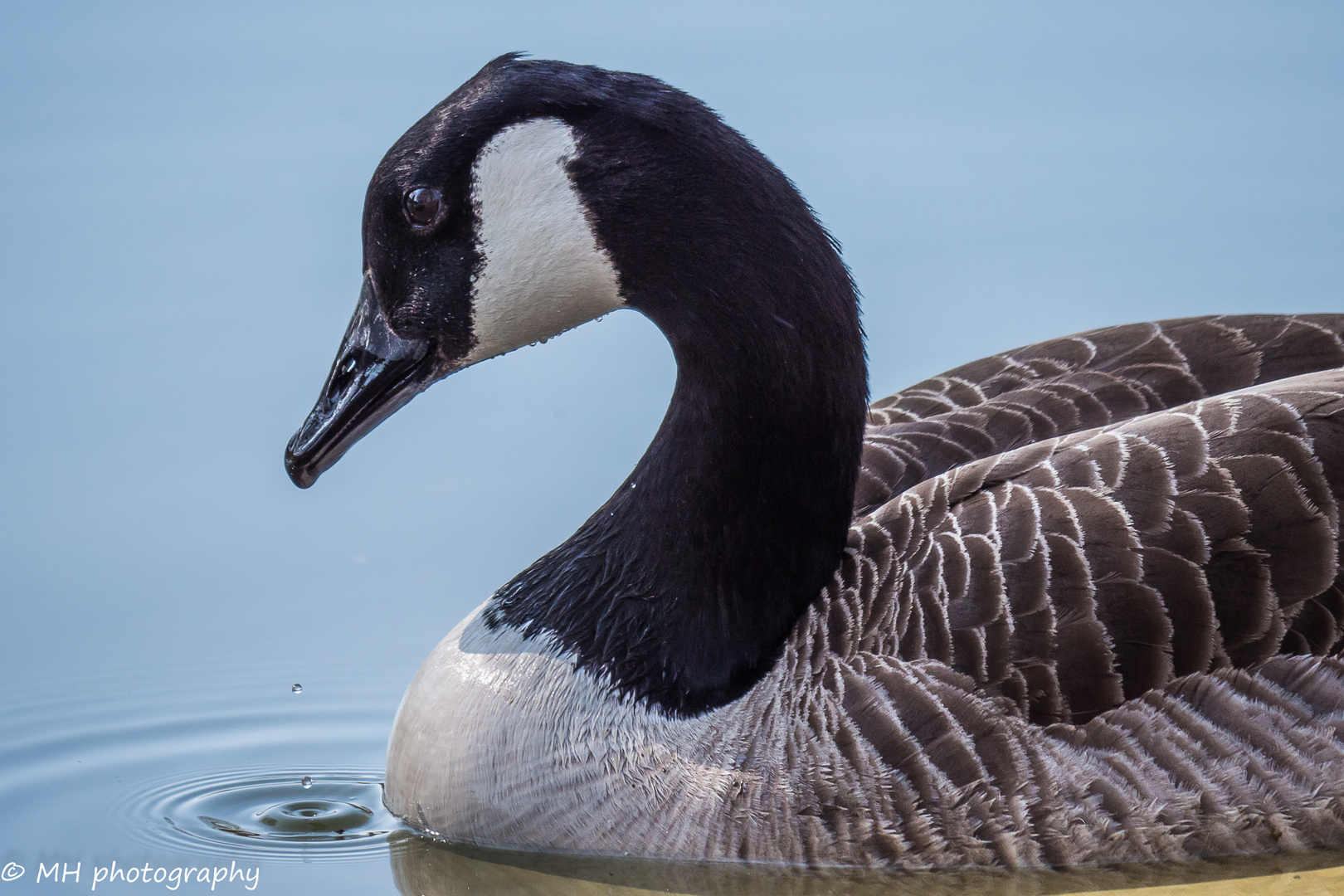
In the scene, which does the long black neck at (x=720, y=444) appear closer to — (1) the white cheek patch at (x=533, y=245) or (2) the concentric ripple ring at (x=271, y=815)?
(1) the white cheek patch at (x=533, y=245)

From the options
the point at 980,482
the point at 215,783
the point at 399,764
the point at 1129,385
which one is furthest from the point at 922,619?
the point at 215,783

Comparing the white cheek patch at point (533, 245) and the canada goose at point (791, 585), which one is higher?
the white cheek patch at point (533, 245)

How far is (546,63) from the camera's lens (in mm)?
4602

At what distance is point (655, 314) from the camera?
15.5 feet

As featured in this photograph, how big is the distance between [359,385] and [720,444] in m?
1.11

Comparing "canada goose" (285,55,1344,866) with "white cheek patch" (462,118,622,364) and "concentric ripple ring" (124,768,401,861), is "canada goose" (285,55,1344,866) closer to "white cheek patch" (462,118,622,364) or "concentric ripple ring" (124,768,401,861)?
"white cheek patch" (462,118,622,364)

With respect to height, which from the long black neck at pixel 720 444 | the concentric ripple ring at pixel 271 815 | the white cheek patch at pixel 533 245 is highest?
the white cheek patch at pixel 533 245

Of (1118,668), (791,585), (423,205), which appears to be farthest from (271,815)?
(1118,668)

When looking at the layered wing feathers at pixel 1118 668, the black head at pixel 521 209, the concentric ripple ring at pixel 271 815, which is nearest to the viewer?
the layered wing feathers at pixel 1118 668

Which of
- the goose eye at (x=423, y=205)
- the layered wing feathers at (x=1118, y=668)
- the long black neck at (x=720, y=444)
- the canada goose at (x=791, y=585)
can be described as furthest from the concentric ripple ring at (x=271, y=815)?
the goose eye at (x=423, y=205)

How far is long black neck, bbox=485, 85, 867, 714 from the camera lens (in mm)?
4559

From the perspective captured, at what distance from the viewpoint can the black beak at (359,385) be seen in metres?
4.86

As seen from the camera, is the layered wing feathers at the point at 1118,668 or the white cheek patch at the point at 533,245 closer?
the layered wing feathers at the point at 1118,668

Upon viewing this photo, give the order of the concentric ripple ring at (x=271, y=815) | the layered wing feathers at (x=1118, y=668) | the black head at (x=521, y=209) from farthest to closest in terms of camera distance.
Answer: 1. the concentric ripple ring at (x=271, y=815)
2. the black head at (x=521, y=209)
3. the layered wing feathers at (x=1118, y=668)
